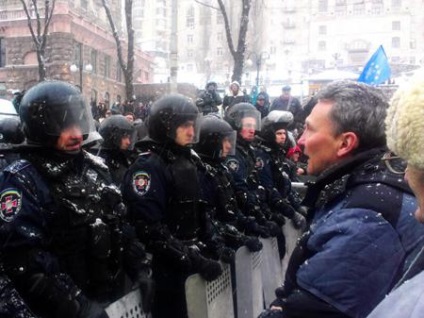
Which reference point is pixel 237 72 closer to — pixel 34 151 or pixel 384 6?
pixel 34 151

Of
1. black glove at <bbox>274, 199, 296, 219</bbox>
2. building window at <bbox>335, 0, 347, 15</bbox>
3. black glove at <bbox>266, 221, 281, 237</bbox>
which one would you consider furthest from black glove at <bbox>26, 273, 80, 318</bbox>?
building window at <bbox>335, 0, 347, 15</bbox>

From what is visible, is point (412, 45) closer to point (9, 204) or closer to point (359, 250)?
point (9, 204)

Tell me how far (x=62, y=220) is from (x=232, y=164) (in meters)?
2.80

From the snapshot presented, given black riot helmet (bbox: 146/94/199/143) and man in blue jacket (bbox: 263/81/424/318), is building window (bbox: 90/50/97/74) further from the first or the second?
man in blue jacket (bbox: 263/81/424/318)

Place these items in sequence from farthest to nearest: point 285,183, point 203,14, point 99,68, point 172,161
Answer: point 203,14 < point 99,68 < point 285,183 < point 172,161

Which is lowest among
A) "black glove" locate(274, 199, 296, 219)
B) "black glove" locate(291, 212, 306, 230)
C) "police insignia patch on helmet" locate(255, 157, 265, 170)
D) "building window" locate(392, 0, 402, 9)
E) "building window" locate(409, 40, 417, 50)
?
"black glove" locate(291, 212, 306, 230)

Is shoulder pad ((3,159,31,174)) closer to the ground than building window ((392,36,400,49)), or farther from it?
closer to the ground

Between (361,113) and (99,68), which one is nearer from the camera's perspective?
(361,113)

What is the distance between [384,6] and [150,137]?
77.3 metres

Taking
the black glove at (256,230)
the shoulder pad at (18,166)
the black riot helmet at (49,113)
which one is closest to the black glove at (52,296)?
the shoulder pad at (18,166)

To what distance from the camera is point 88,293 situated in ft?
Answer: 9.53

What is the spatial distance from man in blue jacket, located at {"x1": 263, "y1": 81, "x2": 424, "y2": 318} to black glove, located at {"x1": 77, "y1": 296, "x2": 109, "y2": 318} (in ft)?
2.75

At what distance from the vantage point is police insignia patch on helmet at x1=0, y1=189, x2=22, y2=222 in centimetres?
249

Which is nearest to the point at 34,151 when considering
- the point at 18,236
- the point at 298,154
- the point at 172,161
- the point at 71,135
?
the point at 71,135
